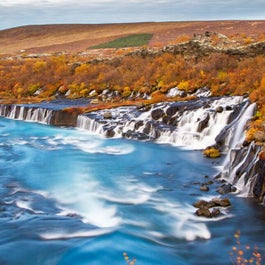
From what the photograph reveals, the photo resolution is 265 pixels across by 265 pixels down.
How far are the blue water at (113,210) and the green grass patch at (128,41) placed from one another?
73432 mm

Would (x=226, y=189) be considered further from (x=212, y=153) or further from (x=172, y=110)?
(x=172, y=110)

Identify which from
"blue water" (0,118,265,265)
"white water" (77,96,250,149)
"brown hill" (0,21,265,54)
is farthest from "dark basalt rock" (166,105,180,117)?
"brown hill" (0,21,265,54)

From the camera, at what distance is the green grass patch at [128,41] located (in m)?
97.1

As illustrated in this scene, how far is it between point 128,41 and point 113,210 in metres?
89.5

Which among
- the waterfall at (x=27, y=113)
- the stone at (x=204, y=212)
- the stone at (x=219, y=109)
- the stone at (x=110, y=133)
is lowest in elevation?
the waterfall at (x=27, y=113)

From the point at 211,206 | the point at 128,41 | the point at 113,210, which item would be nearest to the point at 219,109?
the point at 211,206

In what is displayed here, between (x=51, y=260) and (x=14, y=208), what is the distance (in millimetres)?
4633

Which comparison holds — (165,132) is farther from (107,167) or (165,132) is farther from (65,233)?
(65,233)

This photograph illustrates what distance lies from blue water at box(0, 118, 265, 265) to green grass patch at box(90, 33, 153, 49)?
73432 mm

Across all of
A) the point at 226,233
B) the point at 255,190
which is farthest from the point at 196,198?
the point at 226,233

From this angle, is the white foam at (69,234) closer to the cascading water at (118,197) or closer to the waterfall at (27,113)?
the cascading water at (118,197)

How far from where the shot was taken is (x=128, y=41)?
102m

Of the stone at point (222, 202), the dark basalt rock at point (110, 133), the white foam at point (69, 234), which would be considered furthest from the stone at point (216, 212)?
the dark basalt rock at point (110, 133)

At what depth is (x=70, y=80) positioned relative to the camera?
52.7 m
